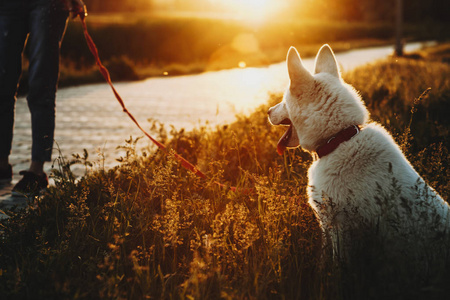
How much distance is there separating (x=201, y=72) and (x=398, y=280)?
18.5 metres

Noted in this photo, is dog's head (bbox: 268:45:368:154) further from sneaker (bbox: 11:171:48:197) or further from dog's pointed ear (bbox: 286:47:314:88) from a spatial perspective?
sneaker (bbox: 11:171:48:197)

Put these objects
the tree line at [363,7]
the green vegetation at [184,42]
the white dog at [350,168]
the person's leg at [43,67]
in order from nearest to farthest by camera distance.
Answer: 1. the white dog at [350,168]
2. the person's leg at [43,67]
3. the green vegetation at [184,42]
4. the tree line at [363,7]

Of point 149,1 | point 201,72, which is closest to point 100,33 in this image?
point 201,72

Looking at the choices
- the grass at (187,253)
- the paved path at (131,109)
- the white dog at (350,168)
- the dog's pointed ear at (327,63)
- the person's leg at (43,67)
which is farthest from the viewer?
the paved path at (131,109)

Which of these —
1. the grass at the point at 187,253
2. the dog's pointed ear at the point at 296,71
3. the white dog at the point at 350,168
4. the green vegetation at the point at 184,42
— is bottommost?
the grass at the point at 187,253

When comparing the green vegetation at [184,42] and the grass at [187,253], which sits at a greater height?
the green vegetation at [184,42]

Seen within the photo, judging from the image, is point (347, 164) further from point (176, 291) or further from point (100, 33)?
point (100, 33)

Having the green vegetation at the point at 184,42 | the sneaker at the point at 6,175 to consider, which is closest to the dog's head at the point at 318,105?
the sneaker at the point at 6,175

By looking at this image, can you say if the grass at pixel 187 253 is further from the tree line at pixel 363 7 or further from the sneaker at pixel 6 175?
the tree line at pixel 363 7

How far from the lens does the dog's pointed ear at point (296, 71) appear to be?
2885 mm

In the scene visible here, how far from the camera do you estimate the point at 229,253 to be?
9.37 ft

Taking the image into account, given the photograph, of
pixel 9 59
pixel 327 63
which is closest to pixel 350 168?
pixel 327 63

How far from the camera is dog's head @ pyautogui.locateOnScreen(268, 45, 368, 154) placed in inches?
114

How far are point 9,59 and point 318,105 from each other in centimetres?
354
